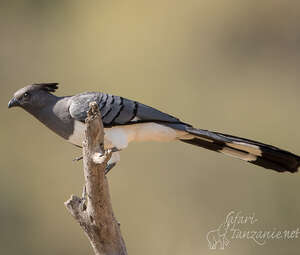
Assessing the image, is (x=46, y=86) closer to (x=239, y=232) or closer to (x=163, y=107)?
(x=239, y=232)

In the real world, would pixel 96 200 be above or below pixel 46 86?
below

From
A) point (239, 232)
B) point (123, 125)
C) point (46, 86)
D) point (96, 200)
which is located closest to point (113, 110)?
point (123, 125)

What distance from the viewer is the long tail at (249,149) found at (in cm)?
576

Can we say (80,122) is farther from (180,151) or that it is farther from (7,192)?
(7,192)

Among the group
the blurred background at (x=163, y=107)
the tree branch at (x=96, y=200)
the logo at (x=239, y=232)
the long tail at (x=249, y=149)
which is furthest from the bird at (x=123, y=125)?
the blurred background at (x=163, y=107)

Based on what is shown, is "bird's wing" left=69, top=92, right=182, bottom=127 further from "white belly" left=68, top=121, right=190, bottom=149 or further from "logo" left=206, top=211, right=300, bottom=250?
"logo" left=206, top=211, right=300, bottom=250

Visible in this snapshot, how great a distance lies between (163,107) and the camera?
1015 centimetres

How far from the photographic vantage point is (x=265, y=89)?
11.0 m

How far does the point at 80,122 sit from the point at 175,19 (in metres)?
6.71

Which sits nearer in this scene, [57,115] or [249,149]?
[57,115]

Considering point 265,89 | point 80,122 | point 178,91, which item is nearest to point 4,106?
point 178,91

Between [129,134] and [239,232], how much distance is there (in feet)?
12.5

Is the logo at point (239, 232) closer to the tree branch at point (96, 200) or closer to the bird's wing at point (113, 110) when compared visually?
the bird's wing at point (113, 110)

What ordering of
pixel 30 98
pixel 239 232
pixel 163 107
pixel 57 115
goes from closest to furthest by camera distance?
1. pixel 57 115
2. pixel 30 98
3. pixel 239 232
4. pixel 163 107
